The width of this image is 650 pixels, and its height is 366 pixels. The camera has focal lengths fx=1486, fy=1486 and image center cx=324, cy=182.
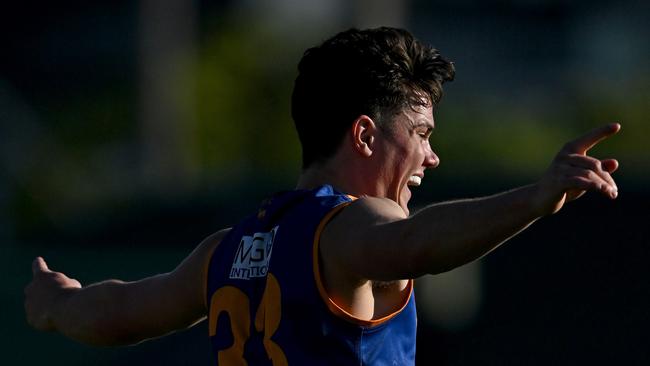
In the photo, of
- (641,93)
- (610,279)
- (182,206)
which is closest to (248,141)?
(641,93)

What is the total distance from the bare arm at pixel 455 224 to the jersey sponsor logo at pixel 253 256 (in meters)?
0.31

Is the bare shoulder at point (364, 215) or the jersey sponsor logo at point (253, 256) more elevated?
the bare shoulder at point (364, 215)

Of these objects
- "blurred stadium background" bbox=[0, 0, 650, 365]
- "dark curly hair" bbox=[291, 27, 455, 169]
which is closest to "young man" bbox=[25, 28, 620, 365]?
"dark curly hair" bbox=[291, 27, 455, 169]

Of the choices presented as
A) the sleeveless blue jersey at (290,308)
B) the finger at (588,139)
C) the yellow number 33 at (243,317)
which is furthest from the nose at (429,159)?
the finger at (588,139)

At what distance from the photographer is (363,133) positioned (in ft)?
13.4

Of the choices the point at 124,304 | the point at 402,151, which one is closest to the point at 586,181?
the point at 402,151

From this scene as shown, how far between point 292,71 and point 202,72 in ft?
3.53

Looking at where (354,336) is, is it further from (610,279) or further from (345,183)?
(610,279)

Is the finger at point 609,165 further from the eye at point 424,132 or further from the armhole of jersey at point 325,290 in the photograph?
the eye at point 424,132

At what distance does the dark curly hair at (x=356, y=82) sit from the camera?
13.4 feet

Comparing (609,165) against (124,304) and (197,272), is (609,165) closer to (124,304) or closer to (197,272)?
(197,272)

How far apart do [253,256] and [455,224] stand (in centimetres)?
75

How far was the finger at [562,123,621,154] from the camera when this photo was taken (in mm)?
3412

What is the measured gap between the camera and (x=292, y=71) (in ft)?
58.4
